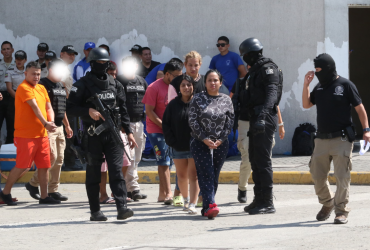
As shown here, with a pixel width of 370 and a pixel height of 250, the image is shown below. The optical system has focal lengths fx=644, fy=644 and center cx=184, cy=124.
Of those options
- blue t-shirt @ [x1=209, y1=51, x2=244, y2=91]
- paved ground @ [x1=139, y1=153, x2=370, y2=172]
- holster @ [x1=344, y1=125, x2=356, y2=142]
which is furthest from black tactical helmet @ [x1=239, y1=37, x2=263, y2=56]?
blue t-shirt @ [x1=209, y1=51, x2=244, y2=91]

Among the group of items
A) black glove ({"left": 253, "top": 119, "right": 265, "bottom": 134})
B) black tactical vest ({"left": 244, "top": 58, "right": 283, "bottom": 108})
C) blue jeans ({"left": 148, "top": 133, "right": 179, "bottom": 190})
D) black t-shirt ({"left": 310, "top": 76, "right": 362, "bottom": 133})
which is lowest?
blue jeans ({"left": 148, "top": 133, "right": 179, "bottom": 190})

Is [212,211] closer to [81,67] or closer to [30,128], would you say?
[30,128]

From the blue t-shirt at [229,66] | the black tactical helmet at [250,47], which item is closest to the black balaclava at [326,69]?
the black tactical helmet at [250,47]

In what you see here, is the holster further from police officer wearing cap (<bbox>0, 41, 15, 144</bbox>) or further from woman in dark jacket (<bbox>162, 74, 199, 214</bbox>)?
police officer wearing cap (<bbox>0, 41, 15, 144</bbox>)

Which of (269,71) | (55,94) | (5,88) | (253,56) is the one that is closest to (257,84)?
(269,71)

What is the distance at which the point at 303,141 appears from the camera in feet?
42.8

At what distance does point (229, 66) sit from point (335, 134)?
259 inches

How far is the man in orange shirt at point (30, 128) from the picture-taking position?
28.4 ft

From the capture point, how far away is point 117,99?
7414 mm

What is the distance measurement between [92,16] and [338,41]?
Result: 5.38m

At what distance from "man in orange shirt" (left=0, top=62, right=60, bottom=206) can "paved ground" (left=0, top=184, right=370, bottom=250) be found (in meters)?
0.52

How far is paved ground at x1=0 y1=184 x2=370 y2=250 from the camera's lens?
5824 mm

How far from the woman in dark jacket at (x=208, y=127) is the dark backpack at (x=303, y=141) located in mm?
5821

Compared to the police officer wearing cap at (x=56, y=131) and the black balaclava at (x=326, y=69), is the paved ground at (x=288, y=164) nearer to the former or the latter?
the police officer wearing cap at (x=56, y=131)
